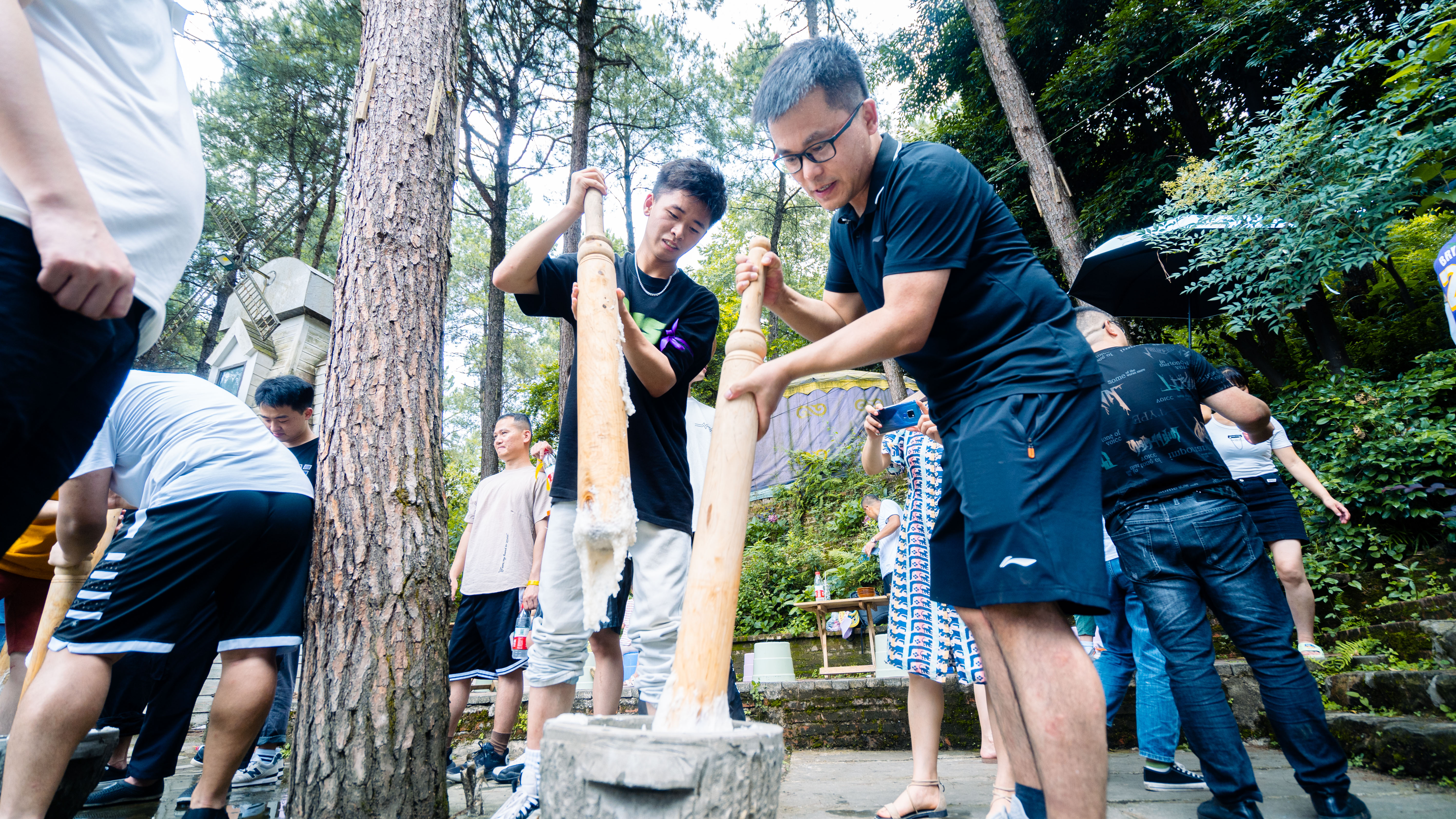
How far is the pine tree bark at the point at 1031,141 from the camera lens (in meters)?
7.67

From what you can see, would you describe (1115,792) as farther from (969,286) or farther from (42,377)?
(42,377)

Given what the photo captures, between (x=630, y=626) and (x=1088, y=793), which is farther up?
(x=630, y=626)

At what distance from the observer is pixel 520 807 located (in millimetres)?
2221

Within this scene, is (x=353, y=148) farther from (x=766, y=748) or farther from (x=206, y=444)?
(x=766, y=748)

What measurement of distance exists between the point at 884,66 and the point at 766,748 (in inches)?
526

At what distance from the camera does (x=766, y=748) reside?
1122 millimetres

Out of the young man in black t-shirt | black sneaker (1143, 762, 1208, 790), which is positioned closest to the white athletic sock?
the young man in black t-shirt

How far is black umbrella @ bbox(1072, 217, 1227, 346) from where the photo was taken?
4.13 meters

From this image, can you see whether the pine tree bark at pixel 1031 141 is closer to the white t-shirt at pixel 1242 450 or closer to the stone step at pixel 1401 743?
the white t-shirt at pixel 1242 450

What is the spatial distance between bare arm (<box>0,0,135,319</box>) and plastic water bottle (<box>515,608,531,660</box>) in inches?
128

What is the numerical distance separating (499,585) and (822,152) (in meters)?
3.25

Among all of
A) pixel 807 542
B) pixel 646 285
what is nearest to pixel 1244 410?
pixel 646 285

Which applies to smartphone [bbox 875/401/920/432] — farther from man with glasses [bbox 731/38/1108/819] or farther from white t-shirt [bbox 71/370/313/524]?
white t-shirt [bbox 71/370/313/524]

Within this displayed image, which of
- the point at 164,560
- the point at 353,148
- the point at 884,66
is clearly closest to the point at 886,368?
the point at 884,66
